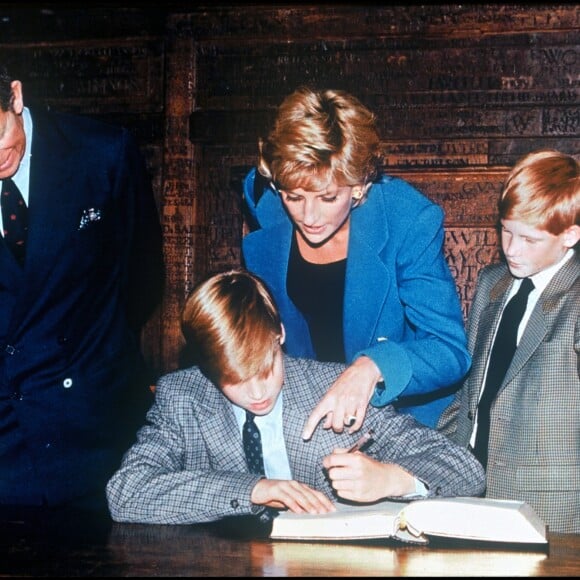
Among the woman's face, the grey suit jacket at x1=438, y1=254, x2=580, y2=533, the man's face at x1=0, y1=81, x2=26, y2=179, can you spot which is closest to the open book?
the grey suit jacket at x1=438, y1=254, x2=580, y2=533

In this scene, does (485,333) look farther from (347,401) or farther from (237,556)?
(237,556)

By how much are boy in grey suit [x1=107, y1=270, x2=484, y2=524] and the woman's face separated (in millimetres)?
214

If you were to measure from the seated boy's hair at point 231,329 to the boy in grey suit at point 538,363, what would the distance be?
790 mm

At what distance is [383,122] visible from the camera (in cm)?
360

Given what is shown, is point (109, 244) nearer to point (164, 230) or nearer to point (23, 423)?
point (23, 423)

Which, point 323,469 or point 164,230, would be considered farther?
point 164,230

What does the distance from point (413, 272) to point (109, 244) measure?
90 cm

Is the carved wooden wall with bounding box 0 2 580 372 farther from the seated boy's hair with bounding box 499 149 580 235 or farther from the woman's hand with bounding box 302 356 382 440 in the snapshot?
the woman's hand with bounding box 302 356 382 440

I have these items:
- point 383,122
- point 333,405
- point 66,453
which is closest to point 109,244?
point 66,453

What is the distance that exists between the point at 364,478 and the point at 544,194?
115 centimetres

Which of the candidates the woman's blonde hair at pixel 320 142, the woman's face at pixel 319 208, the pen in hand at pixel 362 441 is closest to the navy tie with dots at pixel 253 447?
the pen in hand at pixel 362 441

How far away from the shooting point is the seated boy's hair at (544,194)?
2.73 m

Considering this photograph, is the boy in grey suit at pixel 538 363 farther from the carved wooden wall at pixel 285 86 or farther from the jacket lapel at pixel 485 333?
the carved wooden wall at pixel 285 86

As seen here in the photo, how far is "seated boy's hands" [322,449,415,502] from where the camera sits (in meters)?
2.08
